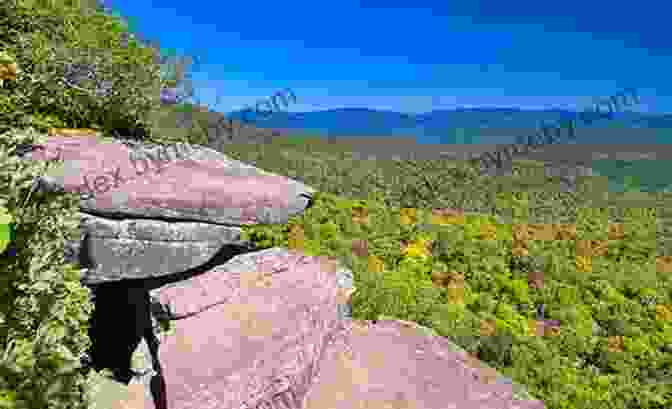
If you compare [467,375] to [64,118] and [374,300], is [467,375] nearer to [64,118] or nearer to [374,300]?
[374,300]

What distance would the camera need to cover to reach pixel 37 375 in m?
6.23

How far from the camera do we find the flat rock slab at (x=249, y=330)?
7.04 m

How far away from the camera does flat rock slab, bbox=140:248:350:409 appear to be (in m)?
7.04

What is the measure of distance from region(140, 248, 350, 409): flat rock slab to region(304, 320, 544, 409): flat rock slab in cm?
40

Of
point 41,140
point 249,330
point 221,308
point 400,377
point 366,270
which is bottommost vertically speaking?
point 400,377

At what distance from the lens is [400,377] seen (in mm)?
8352

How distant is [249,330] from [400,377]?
278cm

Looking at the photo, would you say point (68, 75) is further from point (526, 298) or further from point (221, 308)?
point (526, 298)

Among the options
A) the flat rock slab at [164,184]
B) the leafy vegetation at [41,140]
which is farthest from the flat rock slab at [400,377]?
the leafy vegetation at [41,140]

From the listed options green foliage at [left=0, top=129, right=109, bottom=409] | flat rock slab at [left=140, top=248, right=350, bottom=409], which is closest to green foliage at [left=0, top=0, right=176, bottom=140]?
green foliage at [left=0, top=129, right=109, bottom=409]

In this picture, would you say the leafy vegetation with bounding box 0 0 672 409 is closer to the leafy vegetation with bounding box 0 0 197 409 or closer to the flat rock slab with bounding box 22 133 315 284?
the leafy vegetation with bounding box 0 0 197 409

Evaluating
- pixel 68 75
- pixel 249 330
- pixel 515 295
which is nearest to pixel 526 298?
pixel 515 295

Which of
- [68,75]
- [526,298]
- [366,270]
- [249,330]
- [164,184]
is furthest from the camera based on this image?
[526,298]

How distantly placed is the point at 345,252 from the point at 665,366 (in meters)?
9.44
